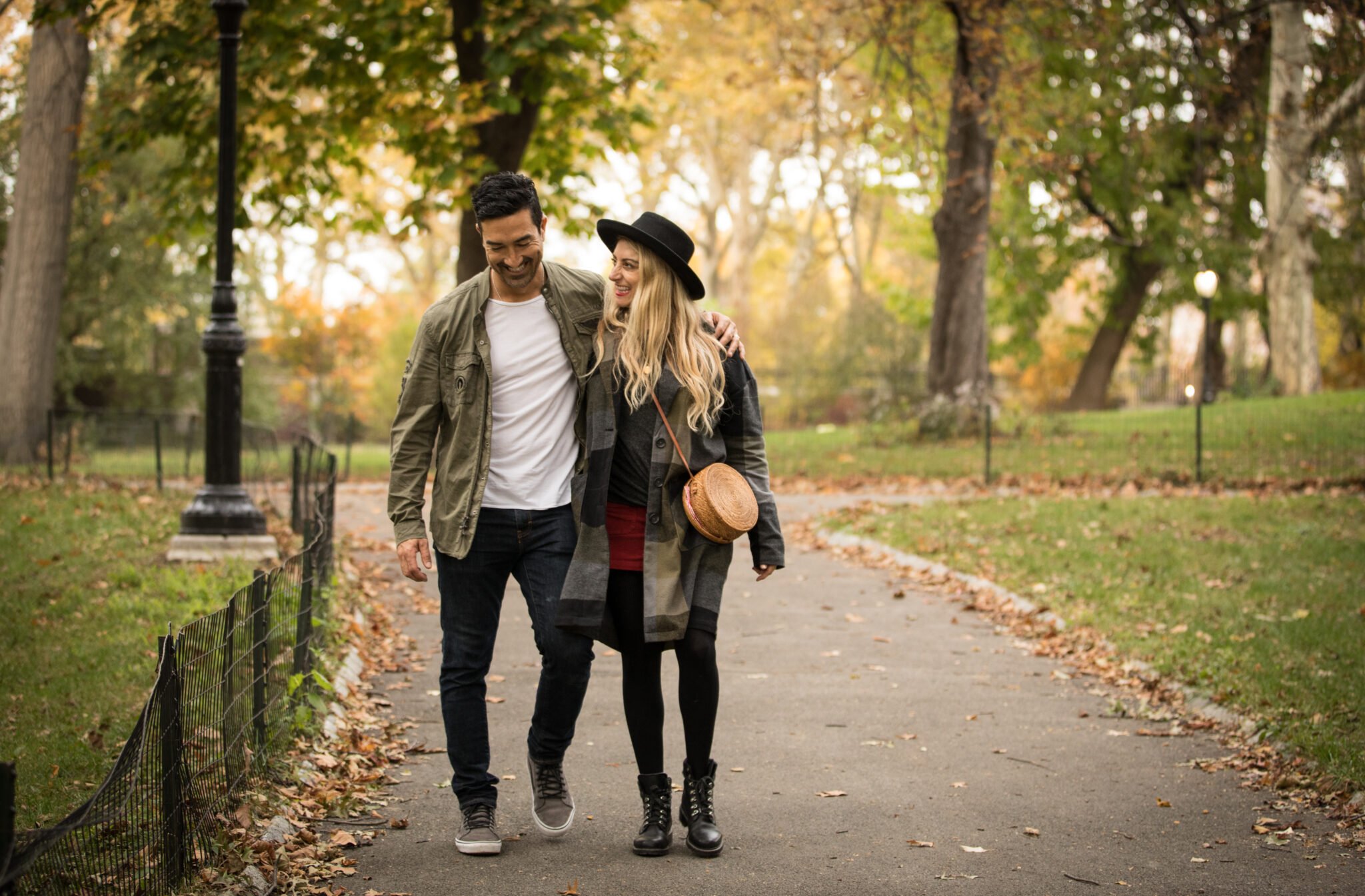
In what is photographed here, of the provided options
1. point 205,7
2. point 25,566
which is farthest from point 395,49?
point 25,566

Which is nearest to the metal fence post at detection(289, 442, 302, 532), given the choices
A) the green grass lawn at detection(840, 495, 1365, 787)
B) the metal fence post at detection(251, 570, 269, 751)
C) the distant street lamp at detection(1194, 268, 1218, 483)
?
the green grass lawn at detection(840, 495, 1365, 787)

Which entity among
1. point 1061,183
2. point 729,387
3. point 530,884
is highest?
point 1061,183

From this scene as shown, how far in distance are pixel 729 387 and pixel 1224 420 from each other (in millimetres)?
16488

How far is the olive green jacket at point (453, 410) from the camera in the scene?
4.45 m

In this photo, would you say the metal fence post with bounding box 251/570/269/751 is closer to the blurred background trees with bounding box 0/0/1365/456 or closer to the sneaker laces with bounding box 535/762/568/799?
the sneaker laces with bounding box 535/762/568/799

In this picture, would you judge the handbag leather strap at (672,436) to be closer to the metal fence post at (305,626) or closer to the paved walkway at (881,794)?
the paved walkway at (881,794)

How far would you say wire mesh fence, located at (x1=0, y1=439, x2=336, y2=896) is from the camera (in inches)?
122

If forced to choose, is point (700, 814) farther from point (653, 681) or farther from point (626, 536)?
point (626, 536)

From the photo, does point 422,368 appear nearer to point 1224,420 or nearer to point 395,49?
point 395,49

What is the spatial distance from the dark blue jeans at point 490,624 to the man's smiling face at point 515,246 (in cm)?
80

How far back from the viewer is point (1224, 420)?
62.7 feet

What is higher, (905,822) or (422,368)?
(422,368)

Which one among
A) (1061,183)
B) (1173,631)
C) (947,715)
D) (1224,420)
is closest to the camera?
(947,715)

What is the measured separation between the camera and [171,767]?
12.7ft
